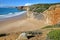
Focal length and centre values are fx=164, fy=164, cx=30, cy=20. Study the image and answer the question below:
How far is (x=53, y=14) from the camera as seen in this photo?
3.12 meters

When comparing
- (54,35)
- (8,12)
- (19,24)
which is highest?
(8,12)

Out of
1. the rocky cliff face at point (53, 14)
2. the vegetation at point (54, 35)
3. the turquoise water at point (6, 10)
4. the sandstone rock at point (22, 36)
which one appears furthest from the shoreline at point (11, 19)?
the vegetation at point (54, 35)

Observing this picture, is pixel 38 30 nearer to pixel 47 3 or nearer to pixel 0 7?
pixel 47 3

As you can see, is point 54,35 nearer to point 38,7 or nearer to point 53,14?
point 53,14

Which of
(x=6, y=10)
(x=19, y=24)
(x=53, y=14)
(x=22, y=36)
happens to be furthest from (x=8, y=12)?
(x=53, y=14)

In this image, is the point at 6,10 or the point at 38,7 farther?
the point at 38,7

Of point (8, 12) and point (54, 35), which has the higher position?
point (8, 12)

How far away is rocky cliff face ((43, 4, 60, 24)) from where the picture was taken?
3104mm

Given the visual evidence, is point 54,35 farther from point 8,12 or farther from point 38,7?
point 8,12

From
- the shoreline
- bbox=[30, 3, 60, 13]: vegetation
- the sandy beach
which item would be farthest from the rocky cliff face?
the shoreline

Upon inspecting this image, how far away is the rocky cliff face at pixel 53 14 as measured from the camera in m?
3.10

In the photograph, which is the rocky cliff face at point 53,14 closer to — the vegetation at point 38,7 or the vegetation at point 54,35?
the vegetation at point 38,7

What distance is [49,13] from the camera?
3.10 meters

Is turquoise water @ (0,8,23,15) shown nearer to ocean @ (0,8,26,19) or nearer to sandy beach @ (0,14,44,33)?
ocean @ (0,8,26,19)
